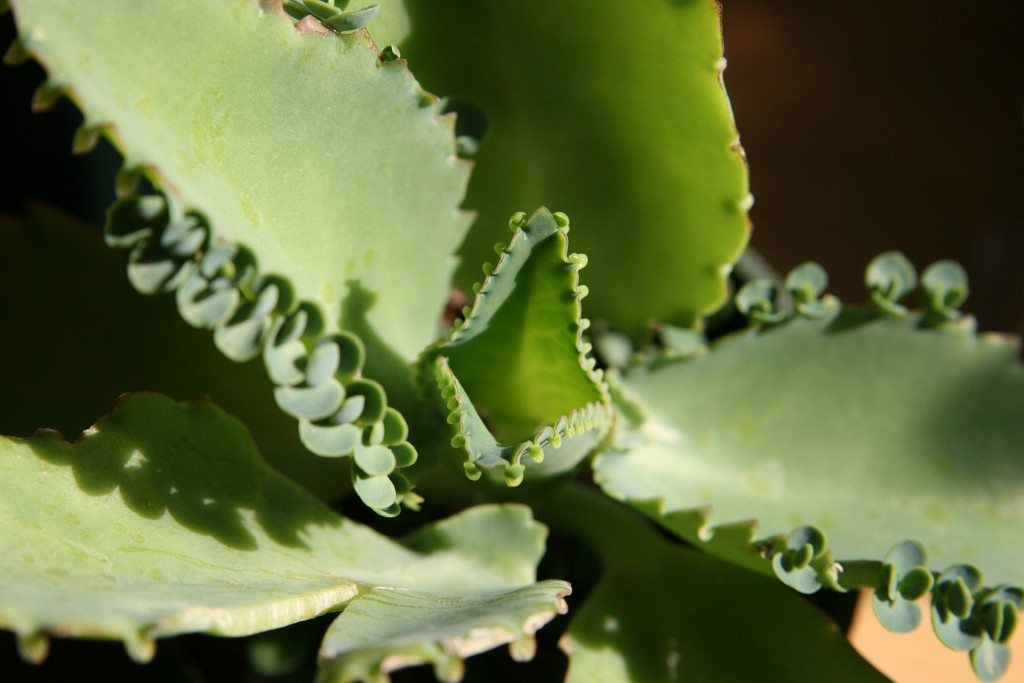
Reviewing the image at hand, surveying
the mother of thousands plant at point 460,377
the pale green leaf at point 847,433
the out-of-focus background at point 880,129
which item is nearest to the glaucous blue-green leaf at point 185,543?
the mother of thousands plant at point 460,377

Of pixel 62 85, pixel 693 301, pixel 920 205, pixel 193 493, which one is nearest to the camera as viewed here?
pixel 62 85

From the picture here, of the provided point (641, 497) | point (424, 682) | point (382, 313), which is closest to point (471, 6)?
point (382, 313)

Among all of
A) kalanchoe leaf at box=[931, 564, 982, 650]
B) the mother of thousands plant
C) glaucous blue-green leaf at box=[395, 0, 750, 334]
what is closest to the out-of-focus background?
the mother of thousands plant

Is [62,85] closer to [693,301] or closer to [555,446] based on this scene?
[555,446]

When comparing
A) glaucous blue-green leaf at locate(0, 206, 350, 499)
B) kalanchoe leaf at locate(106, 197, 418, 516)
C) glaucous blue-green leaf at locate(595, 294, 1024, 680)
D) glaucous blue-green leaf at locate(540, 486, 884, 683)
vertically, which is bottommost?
glaucous blue-green leaf at locate(540, 486, 884, 683)

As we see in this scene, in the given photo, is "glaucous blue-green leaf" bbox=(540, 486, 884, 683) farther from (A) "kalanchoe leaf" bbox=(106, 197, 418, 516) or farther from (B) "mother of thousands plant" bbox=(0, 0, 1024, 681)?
(A) "kalanchoe leaf" bbox=(106, 197, 418, 516)

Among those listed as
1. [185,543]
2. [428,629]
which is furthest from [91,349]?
[428,629]
